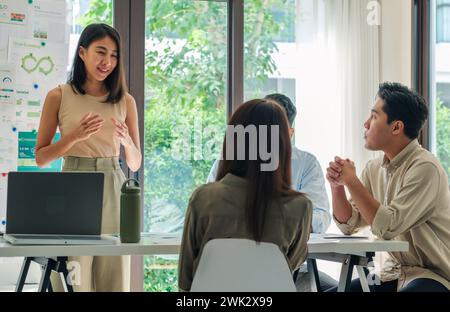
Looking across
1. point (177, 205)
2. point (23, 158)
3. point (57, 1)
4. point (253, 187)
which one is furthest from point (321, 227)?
point (57, 1)

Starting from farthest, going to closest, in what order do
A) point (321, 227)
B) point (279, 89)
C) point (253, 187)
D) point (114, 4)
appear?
1. point (279, 89)
2. point (114, 4)
3. point (321, 227)
4. point (253, 187)

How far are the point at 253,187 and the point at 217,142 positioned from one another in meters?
2.64

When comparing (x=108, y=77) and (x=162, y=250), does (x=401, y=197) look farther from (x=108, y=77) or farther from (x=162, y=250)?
(x=108, y=77)

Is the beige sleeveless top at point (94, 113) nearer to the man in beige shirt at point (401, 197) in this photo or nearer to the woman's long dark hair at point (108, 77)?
the woman's long dark hair at point (108, 77)

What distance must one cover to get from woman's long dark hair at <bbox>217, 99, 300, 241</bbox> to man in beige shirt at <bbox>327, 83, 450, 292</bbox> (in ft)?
2.24

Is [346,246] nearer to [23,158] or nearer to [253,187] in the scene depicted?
[253,187]

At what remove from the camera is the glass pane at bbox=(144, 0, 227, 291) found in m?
4.45

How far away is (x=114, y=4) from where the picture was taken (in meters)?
4.36

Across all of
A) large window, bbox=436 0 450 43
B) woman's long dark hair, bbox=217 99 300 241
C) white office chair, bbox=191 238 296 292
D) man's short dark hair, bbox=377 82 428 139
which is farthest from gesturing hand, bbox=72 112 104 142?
large window, bbox=436 0 450 43

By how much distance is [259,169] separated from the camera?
1960 mm

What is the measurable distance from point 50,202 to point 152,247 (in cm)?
36

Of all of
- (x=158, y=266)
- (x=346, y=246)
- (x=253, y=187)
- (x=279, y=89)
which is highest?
(x=279, y=89)

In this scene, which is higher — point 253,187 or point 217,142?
point 217,142

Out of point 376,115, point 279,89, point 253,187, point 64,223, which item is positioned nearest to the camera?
point 253,187
